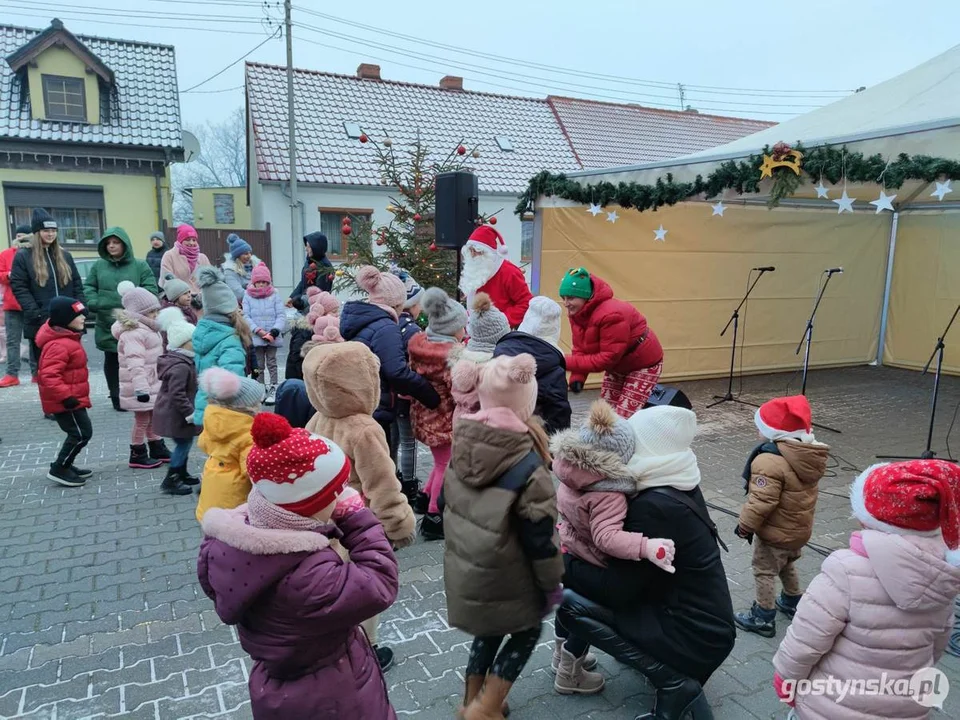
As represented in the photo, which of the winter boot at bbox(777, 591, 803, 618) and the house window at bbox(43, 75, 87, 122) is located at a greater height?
the house window at bbox(43, 75, 87, 122)

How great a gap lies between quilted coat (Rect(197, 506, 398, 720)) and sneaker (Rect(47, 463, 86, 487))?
4164mm

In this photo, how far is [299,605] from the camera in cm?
181

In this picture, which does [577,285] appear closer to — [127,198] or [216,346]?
[216,346]

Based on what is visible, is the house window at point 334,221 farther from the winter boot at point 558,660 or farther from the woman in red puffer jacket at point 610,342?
the winter boot at point 558,660

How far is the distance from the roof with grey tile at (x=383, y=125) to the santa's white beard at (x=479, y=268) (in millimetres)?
12154

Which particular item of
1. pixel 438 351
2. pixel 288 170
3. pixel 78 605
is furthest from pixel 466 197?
pixel 288 170

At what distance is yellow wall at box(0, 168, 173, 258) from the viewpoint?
17.2 metres

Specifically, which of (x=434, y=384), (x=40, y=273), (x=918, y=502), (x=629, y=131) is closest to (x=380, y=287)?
(x=434, y=384)

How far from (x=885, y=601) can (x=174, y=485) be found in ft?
15.9

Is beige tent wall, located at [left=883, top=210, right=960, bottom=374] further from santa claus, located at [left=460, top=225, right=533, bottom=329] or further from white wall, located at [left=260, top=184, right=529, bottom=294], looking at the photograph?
white wall, located at [left=260, top=184, right=529, bottom=294]

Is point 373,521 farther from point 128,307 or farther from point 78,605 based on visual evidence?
point 128,307

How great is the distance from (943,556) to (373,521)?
1731mm

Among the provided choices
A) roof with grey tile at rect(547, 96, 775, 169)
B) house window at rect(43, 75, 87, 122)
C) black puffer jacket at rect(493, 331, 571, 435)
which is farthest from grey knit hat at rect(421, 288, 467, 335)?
roof with grey tile at rect(547, 96, 775, 169)

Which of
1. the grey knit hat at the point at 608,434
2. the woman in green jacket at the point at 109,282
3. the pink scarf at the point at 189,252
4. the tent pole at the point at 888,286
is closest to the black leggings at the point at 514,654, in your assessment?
the grey knit hat at the point at 608,434
